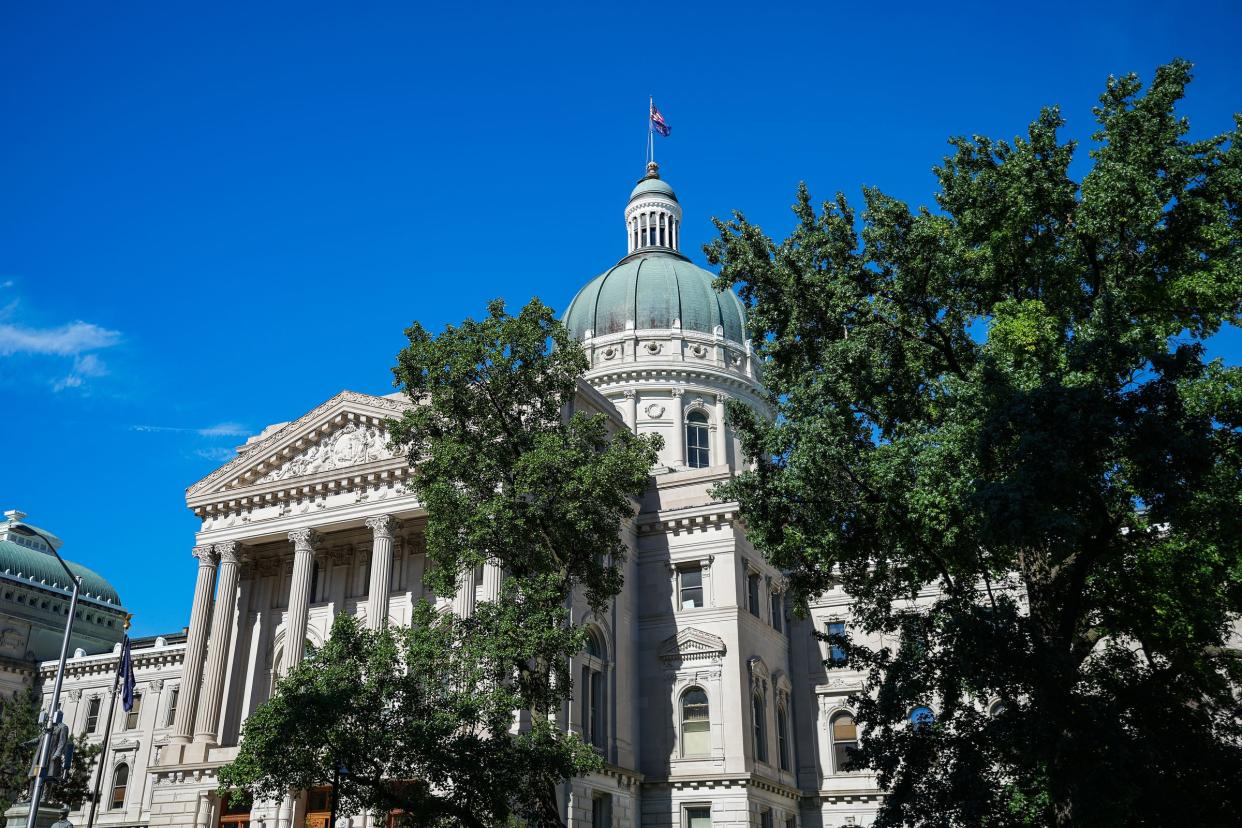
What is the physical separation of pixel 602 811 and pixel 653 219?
42.8m

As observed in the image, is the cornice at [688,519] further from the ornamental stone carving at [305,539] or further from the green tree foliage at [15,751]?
the green tree foliage at [15,751]

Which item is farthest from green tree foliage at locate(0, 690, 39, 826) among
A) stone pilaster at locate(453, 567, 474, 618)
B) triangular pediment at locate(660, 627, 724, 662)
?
triangular pediment at locate(660, 627, 724, 662)

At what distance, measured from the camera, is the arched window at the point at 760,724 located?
39044 millimetres

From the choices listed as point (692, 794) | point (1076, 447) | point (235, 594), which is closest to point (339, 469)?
point (235, 594)

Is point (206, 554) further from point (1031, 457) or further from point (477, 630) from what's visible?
point (1031, 457)

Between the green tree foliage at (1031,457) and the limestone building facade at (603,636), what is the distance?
50.3 feet

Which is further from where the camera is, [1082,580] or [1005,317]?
[1005,317]

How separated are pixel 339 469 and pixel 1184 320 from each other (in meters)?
27.3

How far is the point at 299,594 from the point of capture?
37625 mm

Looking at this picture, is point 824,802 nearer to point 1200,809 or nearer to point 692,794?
point 692,794

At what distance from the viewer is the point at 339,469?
3778 cm

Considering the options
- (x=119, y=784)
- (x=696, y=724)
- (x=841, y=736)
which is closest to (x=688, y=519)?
(x=696, y=724)

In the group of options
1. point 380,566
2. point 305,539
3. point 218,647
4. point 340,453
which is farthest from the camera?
point 340,453

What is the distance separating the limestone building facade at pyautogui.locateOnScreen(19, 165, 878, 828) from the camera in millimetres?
36281
